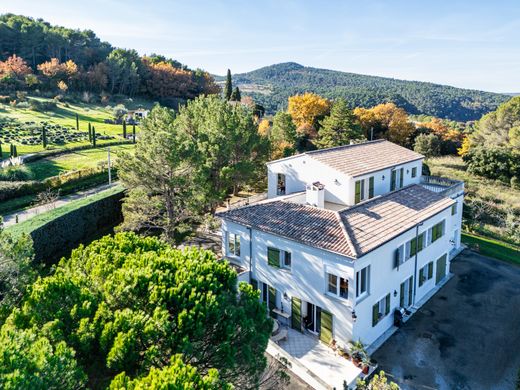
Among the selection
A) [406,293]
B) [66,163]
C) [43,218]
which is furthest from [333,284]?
[66,163]

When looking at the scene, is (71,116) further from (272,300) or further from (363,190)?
(272,300)

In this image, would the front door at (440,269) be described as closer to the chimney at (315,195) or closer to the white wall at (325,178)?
the white wall at (325,178)

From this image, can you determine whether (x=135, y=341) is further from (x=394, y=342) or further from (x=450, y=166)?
(x=450, y=166)

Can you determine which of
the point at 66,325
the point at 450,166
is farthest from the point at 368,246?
the point at 450,166

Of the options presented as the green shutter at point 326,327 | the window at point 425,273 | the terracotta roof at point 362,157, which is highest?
the terracotta roof at point 362,157

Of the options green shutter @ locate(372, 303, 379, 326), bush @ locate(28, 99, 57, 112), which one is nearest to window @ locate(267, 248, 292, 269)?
green shutter @ locate(372, 303, 379, 326)

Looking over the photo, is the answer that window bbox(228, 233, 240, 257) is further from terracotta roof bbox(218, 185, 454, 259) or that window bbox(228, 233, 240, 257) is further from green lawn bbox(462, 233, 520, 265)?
green lawn bbox(462, 233, 520, 265)

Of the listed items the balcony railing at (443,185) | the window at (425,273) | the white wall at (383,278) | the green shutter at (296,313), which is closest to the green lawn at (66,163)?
the green shutter at (296,313)
